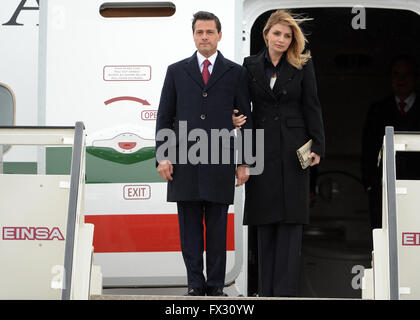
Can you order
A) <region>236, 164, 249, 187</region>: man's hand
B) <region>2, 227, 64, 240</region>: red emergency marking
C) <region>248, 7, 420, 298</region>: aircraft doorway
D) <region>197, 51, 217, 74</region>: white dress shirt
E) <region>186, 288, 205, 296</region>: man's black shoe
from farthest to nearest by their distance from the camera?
1. <region>248, 7, 420, 298</region>: aircraft doorway
2. <region>197, 51, 217, 74</region>: white dress shirt
3. <region>236, 164, 249, 187</region>: man's hand
4. <region>186, 288, 205, 296</region>: man's black shoe
5. <region>2, 227, 64, 240</region>: red emergency marking

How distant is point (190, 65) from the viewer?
465 centimetres

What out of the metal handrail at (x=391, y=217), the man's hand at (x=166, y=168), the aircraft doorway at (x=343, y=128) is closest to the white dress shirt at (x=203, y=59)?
the man's hand at (x=166, y=168)

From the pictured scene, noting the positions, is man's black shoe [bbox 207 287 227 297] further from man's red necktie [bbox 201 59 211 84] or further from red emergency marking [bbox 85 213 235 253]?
man's red necktie [bbox 201 59 211 84]

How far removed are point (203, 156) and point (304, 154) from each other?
0.64 metres

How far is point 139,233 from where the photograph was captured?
5219mm

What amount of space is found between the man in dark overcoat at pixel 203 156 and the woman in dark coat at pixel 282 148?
14 centimetres

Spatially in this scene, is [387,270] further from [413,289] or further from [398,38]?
[398,38]

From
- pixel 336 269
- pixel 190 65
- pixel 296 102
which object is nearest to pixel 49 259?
pixel 190 65

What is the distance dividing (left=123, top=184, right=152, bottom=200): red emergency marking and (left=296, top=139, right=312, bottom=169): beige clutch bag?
128cm

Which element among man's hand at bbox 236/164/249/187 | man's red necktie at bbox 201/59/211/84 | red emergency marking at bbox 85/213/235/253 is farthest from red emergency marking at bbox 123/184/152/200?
man's red necktie at bbox 201/59/211/84

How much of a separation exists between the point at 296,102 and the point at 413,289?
1.38 metres

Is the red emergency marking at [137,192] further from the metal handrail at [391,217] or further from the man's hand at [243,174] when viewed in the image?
the metal handrail at [391,217]

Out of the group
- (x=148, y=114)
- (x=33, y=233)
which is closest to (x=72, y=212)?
(x=33, y=233)

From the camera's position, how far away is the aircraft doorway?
8.48m
